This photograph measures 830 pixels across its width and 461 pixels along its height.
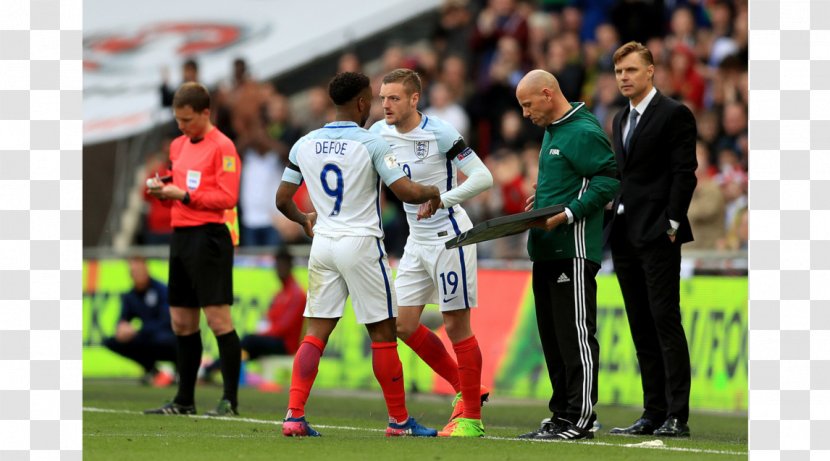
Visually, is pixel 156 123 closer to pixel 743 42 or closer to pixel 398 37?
pixel 398 37

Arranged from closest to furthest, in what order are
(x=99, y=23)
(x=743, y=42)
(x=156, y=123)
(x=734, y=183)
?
1. (x=734, y=183)
2. (x=743, y=42)
3. (x=156, y=123)
4. (x=99, y=23)

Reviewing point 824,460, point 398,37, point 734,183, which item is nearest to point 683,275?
point 734,183

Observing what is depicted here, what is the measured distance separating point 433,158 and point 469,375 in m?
1.41

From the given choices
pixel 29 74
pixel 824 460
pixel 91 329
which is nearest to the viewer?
pixel 824 460

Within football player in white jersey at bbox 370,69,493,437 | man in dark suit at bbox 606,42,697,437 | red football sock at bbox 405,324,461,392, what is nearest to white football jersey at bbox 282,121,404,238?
football player in white jersey at bbox 370,69,493,437

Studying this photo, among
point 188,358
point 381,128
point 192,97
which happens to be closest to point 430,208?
point 381,128

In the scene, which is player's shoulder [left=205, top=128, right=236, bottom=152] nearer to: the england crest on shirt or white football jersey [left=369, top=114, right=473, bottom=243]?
white football jersey [left=369, top=114, right=473, bottom=243]

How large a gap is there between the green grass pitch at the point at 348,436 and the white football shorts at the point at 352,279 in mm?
777

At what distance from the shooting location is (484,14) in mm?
20375

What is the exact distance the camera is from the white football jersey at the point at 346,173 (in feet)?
28.5

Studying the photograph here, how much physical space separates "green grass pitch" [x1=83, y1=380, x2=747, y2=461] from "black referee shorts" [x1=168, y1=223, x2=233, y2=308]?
971 millimetres

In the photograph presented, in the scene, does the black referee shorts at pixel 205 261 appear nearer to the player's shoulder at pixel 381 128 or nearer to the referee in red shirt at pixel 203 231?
the referee in red shirt at pixel 203 231

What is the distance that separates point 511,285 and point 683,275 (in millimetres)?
1897

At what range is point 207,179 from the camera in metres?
11.1
